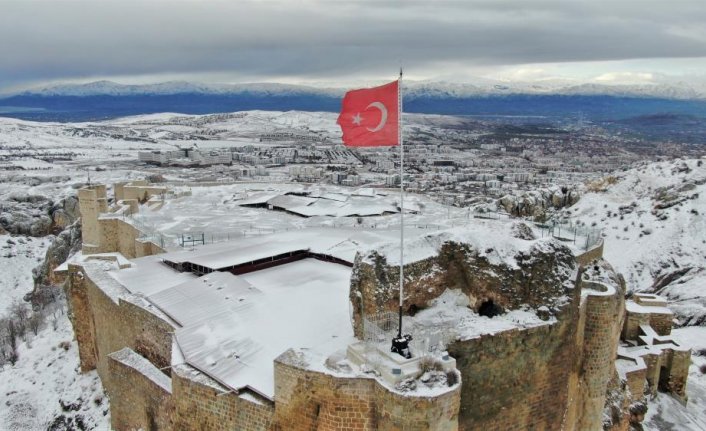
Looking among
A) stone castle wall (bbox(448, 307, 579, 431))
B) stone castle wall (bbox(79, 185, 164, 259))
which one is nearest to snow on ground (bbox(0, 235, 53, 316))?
stone castle wall (bbox(79, 185, 164, 259))

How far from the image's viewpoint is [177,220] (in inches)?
1542

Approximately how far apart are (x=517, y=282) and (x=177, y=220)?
2975 cm

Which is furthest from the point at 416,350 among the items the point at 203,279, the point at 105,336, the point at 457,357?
the point at 105,336

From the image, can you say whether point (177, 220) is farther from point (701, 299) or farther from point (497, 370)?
point (701, 299)

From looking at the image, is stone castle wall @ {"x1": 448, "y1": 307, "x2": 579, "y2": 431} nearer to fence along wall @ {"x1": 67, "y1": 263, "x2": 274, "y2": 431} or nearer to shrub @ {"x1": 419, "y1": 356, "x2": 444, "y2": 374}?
shrub @ {"x1": 419, "y1": 356, "x2": 444, "y2": 374}

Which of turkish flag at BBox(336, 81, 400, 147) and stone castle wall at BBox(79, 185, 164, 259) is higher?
turkish flag at BBox(336, 81, 400, 147)

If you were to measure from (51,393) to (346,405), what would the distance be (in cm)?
1881

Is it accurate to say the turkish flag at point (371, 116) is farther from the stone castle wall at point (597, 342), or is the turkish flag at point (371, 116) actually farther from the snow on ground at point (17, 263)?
the snow on ground at point (17, 263)

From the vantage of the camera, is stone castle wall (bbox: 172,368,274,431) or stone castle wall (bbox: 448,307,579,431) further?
stone castle wall (bbox: 448,307,579,431)

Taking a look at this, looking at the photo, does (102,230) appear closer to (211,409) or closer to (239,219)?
(239,219)

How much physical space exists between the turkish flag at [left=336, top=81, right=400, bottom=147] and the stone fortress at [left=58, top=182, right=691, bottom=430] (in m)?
3.35

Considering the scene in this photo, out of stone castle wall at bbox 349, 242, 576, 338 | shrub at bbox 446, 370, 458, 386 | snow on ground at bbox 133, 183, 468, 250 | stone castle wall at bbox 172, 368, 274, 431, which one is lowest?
snow on ground at bbox 133, 183, 468, 250

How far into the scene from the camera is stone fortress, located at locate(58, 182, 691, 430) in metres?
12.2

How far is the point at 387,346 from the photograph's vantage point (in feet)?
42.4
